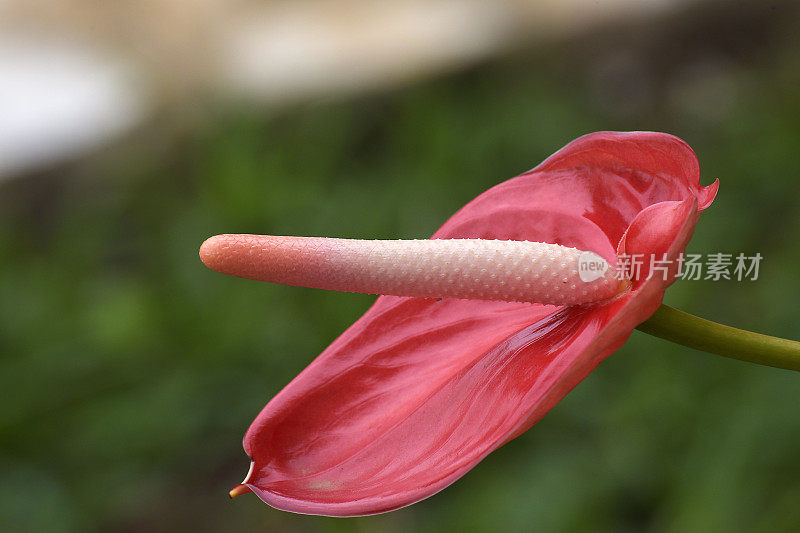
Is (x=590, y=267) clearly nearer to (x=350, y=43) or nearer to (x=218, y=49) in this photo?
(x=350, y=43)

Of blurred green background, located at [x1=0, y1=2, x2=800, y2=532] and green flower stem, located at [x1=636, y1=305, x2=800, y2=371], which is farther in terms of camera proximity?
blurred green background, located at [x1=0, y1=2, x2=800, y2=532]

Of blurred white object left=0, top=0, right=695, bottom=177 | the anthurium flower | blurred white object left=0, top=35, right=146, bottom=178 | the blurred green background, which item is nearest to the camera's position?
the anthurium flower

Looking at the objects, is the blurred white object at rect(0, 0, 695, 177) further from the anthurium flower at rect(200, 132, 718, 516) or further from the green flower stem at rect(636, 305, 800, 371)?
the green flower stem at rect(636, 305, 800, 371)

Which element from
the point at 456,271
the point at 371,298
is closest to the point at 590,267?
the point at 456,271

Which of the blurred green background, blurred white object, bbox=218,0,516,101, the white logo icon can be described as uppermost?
blurred white object, bbox=218,0,516,101

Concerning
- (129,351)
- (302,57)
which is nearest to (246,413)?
(129,351)

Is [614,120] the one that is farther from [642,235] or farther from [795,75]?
[642,235]

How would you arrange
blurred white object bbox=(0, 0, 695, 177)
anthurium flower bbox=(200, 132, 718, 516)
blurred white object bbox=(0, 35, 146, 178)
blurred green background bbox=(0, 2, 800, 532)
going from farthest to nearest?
blurred white object bbox=(0, 35, 146, 178)
blurred white object bbox=(0, 0, 695, 177)
blurred green background bbox=(0, 2, 800, 532)
anthurium flower bbox=(200, 132, 718, 516)

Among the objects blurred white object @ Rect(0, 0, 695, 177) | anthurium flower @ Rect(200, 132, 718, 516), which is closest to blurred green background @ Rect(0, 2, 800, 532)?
blurred white object @ Rect(0, 0, 695, 177)
